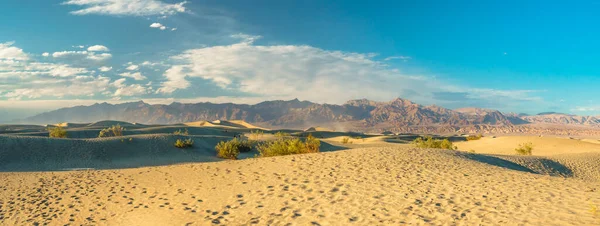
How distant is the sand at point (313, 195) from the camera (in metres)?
7.95

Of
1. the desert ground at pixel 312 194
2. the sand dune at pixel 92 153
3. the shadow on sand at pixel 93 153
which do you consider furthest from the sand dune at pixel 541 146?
the sand dune at pixel 92 153

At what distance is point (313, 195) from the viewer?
31.7ft

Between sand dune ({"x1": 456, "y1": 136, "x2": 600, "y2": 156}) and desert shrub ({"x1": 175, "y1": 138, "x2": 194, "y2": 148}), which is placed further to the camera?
sand dune ({"x1": 456, "y1": 136, "x2": 600, "y2": 156})

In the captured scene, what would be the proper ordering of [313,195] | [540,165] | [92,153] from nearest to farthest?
[313,195], [540,165], [92,153]

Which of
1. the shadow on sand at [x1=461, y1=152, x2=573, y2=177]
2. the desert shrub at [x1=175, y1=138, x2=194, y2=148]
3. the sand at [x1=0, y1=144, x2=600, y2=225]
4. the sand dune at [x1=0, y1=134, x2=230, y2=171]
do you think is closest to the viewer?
the sand at [x1=0, y1=144, x2=600, y2=225]

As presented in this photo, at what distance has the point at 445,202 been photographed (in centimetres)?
868

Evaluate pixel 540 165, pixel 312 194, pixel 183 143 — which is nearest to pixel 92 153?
pixel 183 143

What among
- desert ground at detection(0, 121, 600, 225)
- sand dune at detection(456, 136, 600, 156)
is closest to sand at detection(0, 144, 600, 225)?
desert ground at detection(0, 121, 600, 225)

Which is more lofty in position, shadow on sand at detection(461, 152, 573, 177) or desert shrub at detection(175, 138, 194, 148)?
desert shrub at detection(175, 138, 194, 148)

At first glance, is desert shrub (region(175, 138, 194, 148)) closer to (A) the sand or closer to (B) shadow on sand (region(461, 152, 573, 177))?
(A) the sand

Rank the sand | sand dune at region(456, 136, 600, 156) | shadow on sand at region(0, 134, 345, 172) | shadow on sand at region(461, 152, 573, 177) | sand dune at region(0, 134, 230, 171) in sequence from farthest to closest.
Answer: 1. sand dune at region(456, 136, 600, 156)
2. sand dune at region(0, 134, 230, 171)
3. shadow on sand at region(0, 134, 345, 172)
4. shadow on sand at region(461, 152, 573, 177)
5. the sand

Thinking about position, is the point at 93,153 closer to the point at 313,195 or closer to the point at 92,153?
the point at 92,153

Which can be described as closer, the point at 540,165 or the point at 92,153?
the point at 540,165

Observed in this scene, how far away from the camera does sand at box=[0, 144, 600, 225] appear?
7945 mm
